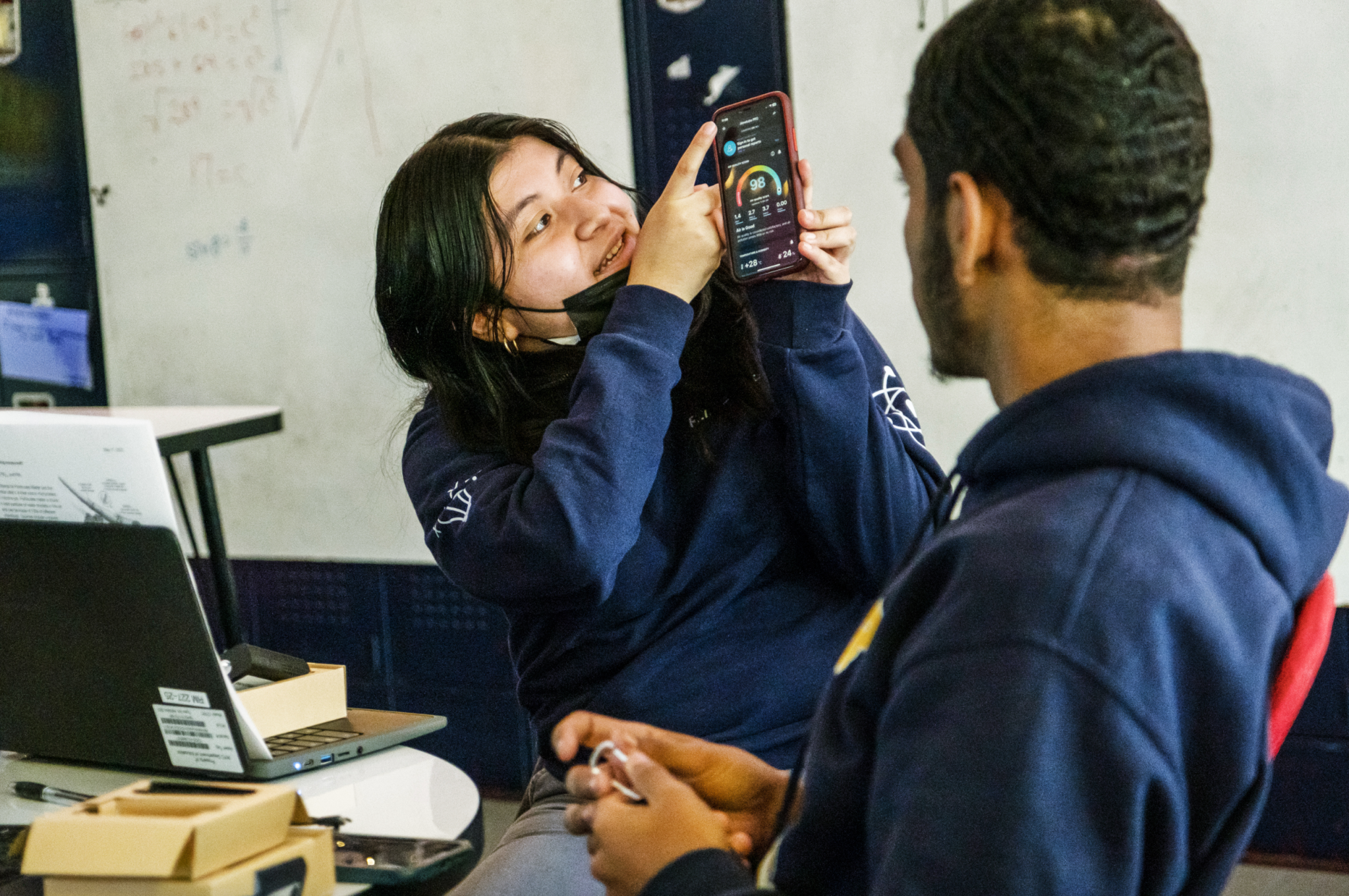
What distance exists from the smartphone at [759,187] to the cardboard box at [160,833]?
66 cm

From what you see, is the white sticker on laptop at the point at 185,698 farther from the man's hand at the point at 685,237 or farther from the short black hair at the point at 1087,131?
the short black hair at the point at 1087,131

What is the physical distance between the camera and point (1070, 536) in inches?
25.3

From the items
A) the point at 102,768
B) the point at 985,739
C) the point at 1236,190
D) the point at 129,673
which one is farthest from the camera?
the point at 1236,190

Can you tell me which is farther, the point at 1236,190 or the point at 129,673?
the point at 1236,190

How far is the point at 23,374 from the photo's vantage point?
3.39 meters

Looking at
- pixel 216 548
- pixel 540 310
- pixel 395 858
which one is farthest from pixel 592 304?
pixel 216 548

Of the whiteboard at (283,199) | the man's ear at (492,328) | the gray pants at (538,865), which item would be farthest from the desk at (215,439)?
the gray pants at (538,865)

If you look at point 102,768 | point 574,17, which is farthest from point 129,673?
point 574,17

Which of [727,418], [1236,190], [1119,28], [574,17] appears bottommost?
[727,418]

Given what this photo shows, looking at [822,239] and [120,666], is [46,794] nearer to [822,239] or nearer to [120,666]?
[120,666]

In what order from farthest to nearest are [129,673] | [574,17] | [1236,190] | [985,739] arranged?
1. [574,17]
2. [1236,190]
3. [129,673]
4. [985,739]

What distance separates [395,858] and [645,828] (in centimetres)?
23

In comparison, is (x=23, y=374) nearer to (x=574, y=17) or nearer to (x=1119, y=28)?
(x=574, y=17)

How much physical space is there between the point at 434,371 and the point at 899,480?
0.53m
